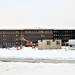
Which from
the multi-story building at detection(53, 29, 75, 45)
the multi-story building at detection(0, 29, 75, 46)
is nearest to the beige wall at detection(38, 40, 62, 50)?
the multi-story building at detection(0, 29, 75, 46)

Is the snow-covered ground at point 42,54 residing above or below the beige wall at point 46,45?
below

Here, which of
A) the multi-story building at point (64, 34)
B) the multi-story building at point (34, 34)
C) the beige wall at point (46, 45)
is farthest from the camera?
the multi-story building at point (64, 34)

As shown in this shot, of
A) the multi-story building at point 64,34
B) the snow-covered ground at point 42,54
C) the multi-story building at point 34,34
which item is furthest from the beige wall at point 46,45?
the multi-story building at point 64,34

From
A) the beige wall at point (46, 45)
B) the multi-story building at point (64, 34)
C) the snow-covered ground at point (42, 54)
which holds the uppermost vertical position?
the multi-story building at point (64, 34)

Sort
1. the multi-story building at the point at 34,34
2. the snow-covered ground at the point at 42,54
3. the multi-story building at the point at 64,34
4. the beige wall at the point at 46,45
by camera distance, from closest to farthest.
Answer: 1. the snow-covered ground at the point at 42,54
2. the beige wall at the point at 46,45
3. the multi-story building at the point at 34,34
4. the multi-story building at the point at 64,34

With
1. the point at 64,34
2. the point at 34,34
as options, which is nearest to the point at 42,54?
the point at 34,34

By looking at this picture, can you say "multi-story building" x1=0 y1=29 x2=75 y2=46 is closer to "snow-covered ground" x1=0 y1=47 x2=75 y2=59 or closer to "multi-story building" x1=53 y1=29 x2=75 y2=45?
"multi-story building" x1=53 y1=29 x2=75 y2=45

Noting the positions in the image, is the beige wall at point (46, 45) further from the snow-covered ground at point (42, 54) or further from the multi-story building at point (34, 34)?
the multi-story building at point (34, 34)
